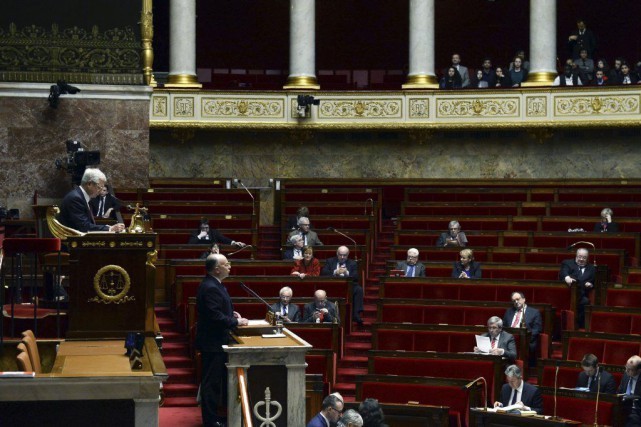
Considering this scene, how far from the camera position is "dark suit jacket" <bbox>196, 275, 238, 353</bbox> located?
797 centimetres

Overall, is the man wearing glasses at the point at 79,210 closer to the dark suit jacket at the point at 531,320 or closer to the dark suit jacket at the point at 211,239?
the dark suit jacket at the point at 531,320

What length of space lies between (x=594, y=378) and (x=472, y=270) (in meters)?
3.04

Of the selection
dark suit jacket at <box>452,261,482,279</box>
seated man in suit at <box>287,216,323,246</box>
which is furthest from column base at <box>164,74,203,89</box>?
dark suit jacket at <box>452,261,482,279</box>

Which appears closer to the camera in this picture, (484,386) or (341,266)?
(484,386)

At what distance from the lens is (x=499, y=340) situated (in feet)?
34.1

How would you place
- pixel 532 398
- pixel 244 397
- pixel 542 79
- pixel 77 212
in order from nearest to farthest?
pixel 244 397
pixel 77 212
pixel 532 398
pixel 542 79

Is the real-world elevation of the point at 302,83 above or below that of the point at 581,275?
above

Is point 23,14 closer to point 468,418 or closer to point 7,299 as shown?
point 7,299

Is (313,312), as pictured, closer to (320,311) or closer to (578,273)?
(320,311)

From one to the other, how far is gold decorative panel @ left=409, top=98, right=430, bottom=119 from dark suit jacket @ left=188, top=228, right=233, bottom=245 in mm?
6049

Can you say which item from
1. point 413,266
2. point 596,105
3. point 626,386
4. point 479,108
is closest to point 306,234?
point 413,266

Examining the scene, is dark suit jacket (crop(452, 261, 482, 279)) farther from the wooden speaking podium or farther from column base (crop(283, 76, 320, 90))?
column base (crop(283, 76, 320, 90))

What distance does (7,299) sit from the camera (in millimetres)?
9148

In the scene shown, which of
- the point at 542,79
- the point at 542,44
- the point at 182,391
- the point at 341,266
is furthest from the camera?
the point at 542,44
